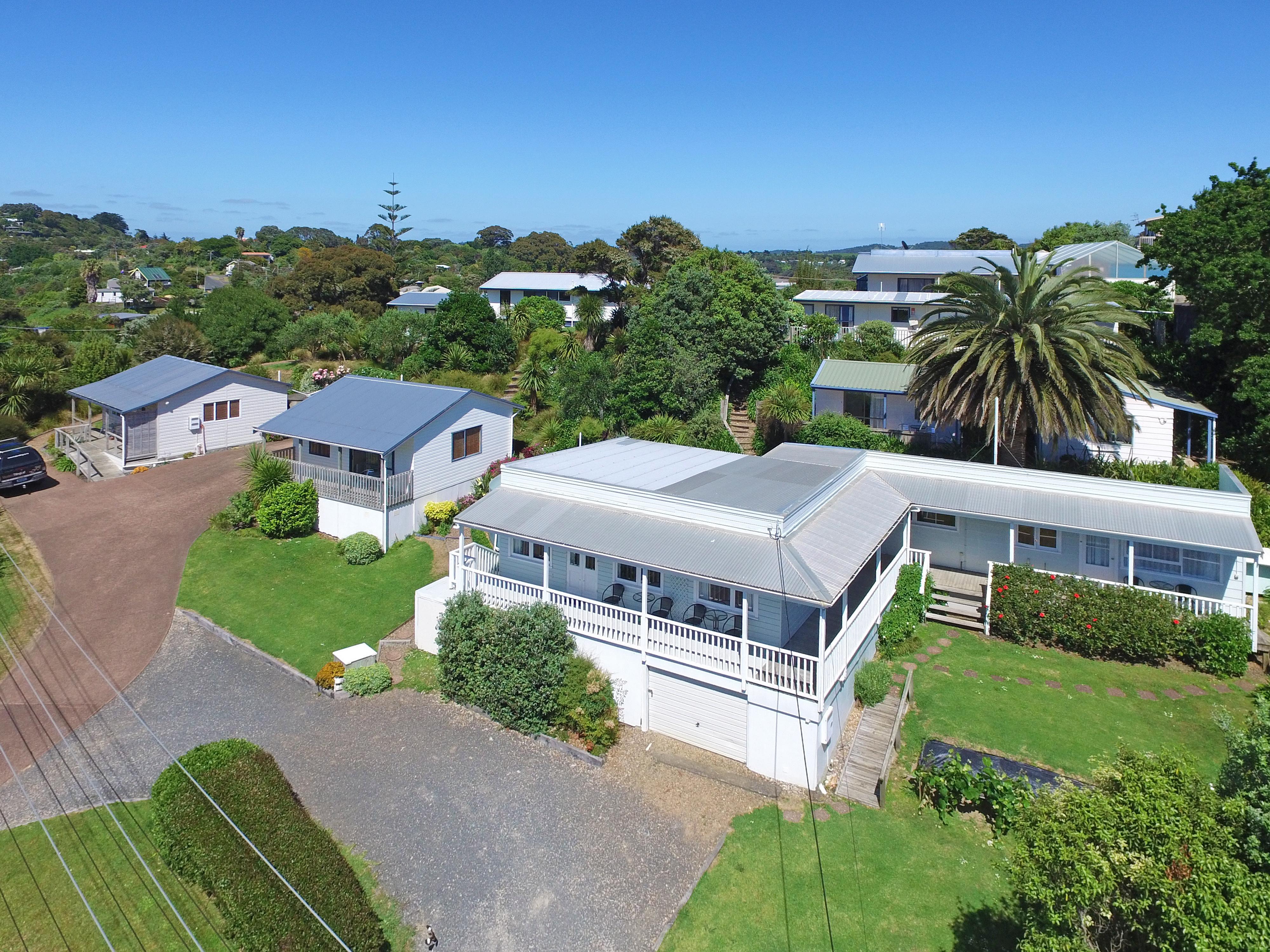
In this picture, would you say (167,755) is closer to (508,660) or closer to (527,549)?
(508,660)

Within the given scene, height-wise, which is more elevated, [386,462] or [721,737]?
[386,462]

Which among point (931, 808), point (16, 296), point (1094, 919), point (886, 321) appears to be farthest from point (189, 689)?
point (16, 296)

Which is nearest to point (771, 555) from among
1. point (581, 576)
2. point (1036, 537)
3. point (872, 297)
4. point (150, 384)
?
point (581, 576)

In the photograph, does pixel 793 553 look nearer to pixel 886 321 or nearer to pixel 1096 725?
pixel 1096 725

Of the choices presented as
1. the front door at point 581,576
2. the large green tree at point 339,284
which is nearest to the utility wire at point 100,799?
the front door at point 581,576

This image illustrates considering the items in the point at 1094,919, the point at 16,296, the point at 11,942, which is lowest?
the point at 11,942

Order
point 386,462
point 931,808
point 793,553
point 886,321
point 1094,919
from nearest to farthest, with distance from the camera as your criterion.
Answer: point 1094,919
point 931,808
point 793,553
point 386,462
point 886,321
